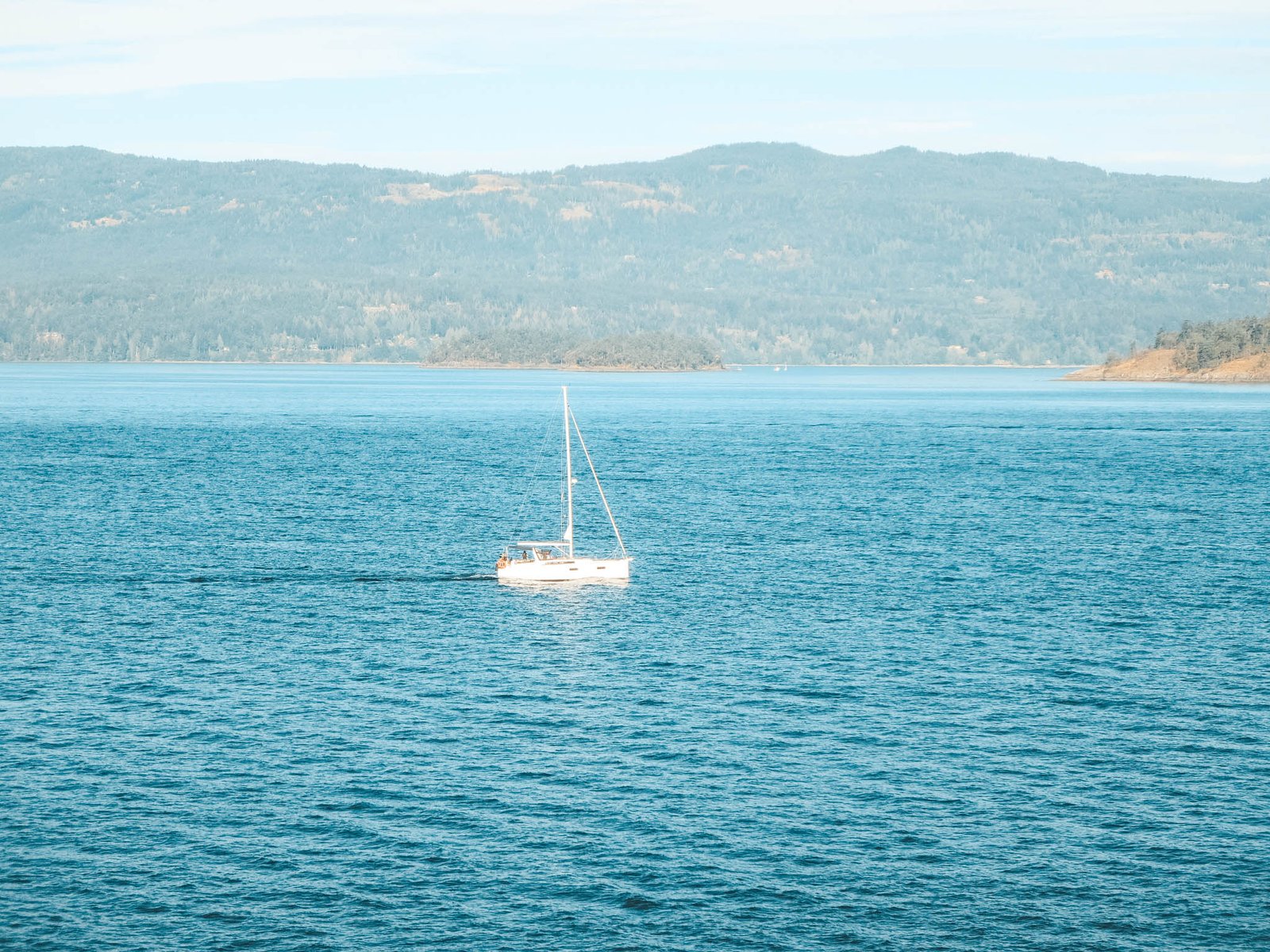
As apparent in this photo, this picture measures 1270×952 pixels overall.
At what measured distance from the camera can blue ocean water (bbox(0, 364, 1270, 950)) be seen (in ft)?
124

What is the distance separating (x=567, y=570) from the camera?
3351 inches

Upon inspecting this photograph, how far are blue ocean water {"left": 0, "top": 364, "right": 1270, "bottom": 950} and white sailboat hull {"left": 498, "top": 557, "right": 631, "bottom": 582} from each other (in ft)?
5.81

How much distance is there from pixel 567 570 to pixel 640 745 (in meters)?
34.4

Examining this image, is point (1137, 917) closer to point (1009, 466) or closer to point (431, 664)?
point (431, 664)

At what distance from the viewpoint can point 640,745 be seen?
5112 centimetres

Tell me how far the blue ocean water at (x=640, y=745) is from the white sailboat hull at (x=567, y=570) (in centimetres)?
177

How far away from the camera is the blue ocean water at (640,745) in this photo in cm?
3781

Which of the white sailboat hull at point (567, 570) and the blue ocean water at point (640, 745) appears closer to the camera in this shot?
the blue ocean water at point (640, 745)

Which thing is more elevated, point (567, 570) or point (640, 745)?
point (567, 570)

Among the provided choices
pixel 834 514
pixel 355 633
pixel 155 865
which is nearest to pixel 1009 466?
pixel 834 514

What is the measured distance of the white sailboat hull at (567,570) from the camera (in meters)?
84.5

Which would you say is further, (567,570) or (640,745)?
(567,570)

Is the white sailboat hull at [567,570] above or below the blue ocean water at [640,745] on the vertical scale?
above

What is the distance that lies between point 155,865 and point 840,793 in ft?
64.0
